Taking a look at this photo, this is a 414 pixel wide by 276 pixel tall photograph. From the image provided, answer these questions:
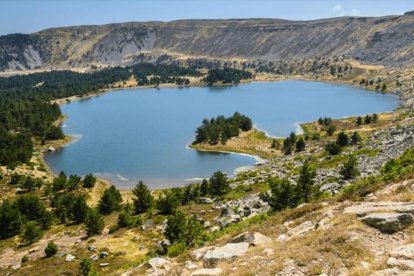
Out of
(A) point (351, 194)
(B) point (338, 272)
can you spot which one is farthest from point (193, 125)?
(B) point (338, 272)

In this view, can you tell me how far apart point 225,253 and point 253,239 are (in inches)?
68.4

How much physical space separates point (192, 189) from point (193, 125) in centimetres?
8271

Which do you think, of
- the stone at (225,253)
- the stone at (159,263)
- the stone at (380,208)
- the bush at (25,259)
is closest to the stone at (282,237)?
the stone at (225,253)

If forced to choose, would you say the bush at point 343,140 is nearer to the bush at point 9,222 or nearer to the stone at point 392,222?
the bush at point 9,222

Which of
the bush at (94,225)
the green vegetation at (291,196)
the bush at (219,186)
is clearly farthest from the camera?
the bush at (219,186)

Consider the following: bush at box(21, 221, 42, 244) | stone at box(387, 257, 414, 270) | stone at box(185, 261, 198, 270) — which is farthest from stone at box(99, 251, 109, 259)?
stone at box(387, 257, 414, 270)

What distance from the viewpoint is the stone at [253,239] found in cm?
2284

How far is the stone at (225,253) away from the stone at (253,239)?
1.25ft

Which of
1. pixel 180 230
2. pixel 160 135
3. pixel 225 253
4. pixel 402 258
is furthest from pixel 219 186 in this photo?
pixel 160 135

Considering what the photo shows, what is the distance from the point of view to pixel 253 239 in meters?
23.1

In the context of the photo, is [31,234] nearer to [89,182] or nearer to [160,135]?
[89,182]

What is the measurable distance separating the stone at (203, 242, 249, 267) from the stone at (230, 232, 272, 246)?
381 millimetres

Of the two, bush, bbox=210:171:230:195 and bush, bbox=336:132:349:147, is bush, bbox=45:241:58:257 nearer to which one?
bush, bbox=210:171:230:195

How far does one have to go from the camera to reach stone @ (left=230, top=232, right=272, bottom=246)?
22.8 m
